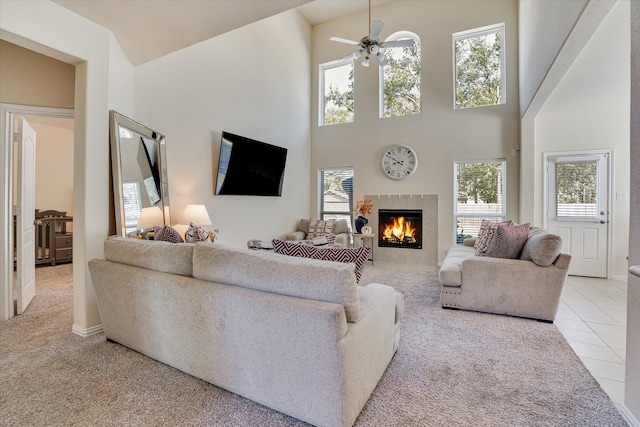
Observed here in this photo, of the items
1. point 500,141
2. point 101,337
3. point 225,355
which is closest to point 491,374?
point 225,355

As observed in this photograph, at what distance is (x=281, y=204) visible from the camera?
5.80 m

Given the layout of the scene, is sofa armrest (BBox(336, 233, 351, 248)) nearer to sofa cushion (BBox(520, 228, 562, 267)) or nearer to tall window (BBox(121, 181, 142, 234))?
sofa cushion (BBox(520, 228, 562, 267))

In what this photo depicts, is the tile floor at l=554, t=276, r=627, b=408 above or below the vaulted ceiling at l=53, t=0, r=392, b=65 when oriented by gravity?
below

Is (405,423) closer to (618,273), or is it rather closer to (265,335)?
(265,335)

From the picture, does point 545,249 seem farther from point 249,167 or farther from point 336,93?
point 336,93

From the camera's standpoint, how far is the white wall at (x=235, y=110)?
3752mm

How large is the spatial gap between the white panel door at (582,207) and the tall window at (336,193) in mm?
3394

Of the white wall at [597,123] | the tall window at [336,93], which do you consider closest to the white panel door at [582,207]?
the white wall at [597,123]

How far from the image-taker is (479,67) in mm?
5391

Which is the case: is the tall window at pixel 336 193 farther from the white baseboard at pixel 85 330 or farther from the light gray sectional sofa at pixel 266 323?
the white baseboard at pixel 85 330

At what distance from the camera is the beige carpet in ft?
5.20

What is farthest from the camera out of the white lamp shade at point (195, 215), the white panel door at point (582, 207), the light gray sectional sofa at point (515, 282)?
the white panel door at point (582, 207)

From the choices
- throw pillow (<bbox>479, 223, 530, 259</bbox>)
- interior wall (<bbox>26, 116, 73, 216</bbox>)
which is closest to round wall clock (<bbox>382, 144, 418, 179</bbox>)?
throw pillow (<bbox>479, 223, 530, 259</bbox>)

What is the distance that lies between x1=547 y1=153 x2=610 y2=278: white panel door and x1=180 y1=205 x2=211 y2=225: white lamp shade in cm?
518
